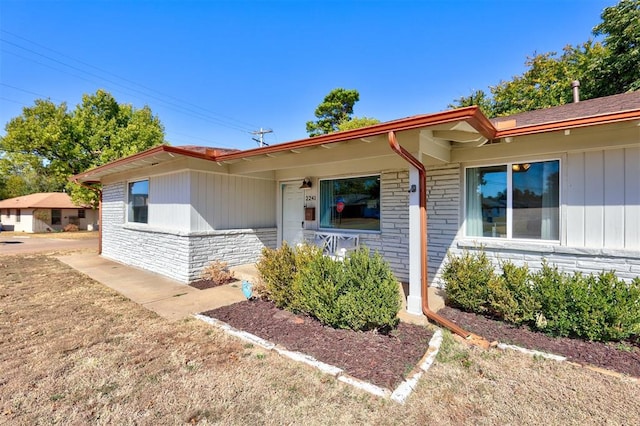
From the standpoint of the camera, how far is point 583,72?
13680mm

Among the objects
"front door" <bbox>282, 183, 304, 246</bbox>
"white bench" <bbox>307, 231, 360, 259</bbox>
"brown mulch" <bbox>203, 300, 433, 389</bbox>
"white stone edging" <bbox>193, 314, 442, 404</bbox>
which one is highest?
"front door" <bbox>282, 183, 304, 246</bbox>

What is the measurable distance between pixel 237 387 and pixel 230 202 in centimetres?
505

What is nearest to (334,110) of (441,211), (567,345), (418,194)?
(441,211)

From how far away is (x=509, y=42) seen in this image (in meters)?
12.8

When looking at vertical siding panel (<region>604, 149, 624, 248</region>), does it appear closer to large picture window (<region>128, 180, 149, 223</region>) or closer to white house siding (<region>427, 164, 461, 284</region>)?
white house siding (<region>427, 164, 461, 284</region>)

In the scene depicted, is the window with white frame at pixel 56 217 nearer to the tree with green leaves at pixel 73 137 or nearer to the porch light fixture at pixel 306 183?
the tree with green leaves at pixel 73 137

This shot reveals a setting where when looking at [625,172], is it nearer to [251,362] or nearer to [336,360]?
[336,360]

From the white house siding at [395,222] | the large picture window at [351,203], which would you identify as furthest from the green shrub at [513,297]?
the large picture window at [351,203]

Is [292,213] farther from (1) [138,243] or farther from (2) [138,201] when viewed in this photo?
(2) [138,201]

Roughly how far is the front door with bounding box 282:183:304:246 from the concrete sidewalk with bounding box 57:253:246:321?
86.8 inches

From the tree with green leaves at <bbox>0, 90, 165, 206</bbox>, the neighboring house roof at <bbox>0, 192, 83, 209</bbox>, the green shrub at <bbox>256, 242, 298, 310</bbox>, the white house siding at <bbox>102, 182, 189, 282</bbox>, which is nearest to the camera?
the green shrub at <bbox>256, 242, 298, 310</bbox>

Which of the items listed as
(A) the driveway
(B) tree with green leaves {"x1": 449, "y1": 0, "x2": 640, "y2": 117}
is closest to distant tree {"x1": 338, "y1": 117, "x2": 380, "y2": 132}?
(B) tree with green leaves {"x1": 449, "y1": 0, "x2": 640, "y2": 117}

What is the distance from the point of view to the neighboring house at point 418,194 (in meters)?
4.07

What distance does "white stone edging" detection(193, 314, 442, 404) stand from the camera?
257cm
